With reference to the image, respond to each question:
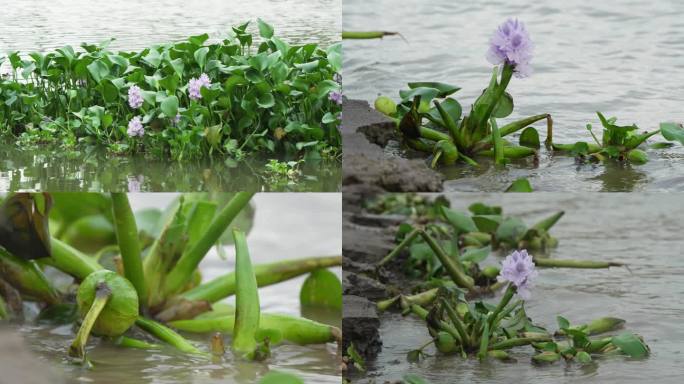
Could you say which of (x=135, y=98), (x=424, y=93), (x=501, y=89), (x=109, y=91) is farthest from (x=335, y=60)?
(x=501, y=89)

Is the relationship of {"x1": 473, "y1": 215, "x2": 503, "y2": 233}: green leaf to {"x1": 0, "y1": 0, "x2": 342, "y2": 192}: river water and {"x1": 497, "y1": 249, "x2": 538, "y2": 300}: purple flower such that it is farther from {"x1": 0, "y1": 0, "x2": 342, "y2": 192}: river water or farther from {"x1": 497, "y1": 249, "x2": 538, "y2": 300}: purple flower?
{"x1": 497, "y1": 249, "x2": 538, "y2": 300}: purple flower

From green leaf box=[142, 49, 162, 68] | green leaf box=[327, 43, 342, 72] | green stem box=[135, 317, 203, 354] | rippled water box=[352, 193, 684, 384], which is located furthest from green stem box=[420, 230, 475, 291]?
green leaf box=[142, 49, 162, 68]

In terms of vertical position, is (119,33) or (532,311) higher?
(119,33)

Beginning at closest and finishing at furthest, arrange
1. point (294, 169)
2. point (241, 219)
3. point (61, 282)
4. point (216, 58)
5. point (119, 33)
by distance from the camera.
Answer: point (61, 282), point (241, 219), point (294, 169), point (216, 58), point (119, 33)

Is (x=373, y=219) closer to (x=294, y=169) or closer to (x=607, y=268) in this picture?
(x=294, y=169)

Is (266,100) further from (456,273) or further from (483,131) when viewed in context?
(456,273)

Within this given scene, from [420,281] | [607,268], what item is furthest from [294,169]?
[607,268]
